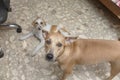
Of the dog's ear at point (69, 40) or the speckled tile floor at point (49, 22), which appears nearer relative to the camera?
the dog's ear at point (69, 40)

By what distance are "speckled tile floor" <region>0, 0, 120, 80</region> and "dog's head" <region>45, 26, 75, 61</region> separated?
43 cm

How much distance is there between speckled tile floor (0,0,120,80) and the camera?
2.00 m

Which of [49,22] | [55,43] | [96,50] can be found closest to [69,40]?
[55,43]

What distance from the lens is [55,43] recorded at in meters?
1.58

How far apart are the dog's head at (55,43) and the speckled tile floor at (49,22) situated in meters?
0.43

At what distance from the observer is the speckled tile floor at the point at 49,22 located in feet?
6.55

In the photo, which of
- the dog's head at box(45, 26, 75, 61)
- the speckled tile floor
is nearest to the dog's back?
the dog's head at box(45, 26, 75, 61)

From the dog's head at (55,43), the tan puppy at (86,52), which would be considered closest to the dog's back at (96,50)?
the tan puppy at (86,52)

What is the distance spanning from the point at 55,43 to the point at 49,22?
35.2 inches

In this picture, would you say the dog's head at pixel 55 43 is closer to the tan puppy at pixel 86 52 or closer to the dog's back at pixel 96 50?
the tan puppy at pixel 86 52

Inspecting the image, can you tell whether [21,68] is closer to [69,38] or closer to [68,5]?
[69,38]

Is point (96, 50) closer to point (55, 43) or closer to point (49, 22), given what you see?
point (55, 43)

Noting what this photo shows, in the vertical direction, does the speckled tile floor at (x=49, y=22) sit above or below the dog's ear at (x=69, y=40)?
below

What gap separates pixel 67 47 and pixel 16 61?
0.60 metres
